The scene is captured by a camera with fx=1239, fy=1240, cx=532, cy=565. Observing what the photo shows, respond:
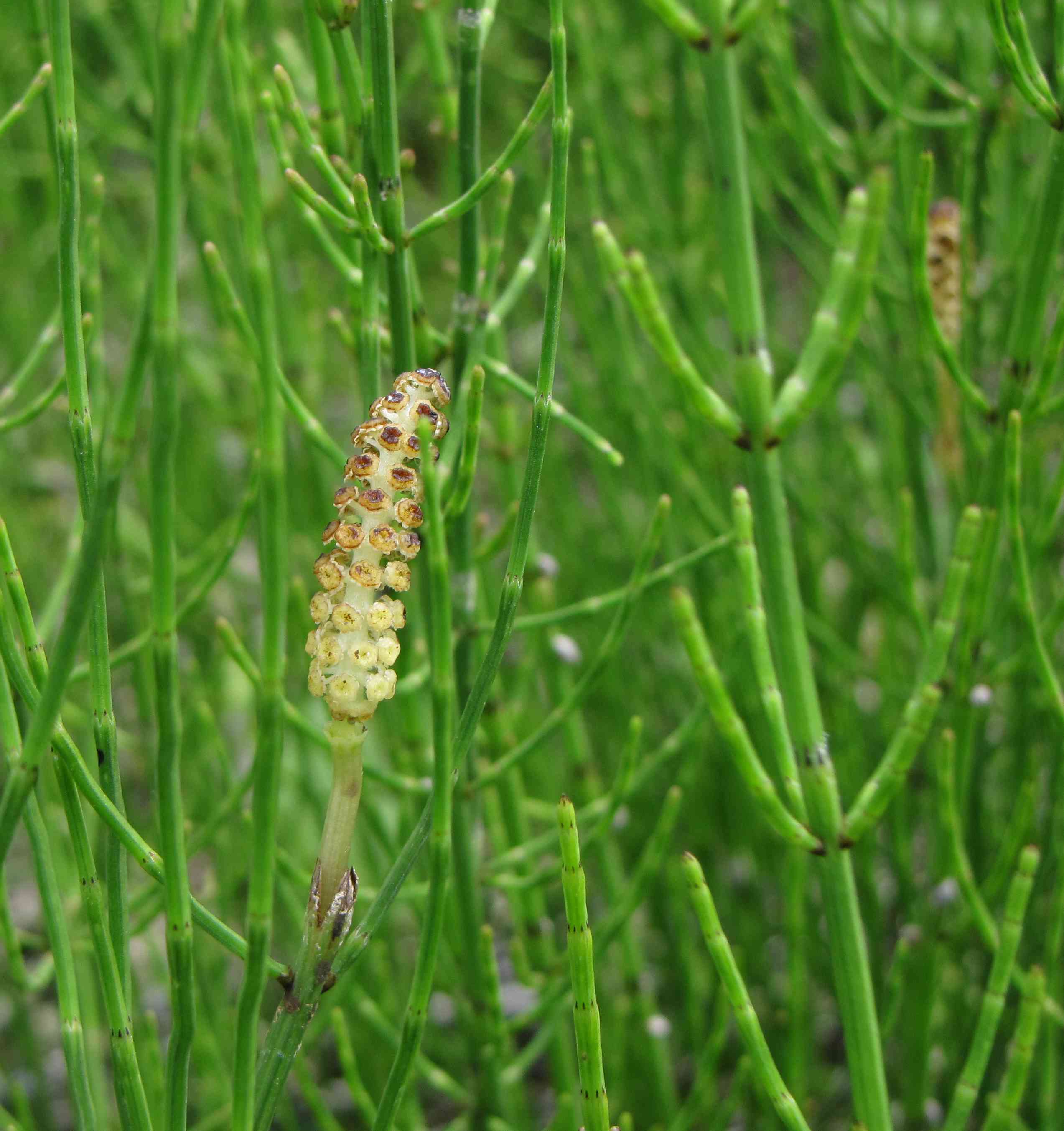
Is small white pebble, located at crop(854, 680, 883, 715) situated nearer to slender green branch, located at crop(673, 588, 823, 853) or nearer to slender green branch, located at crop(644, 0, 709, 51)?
slender green branch, located at crop(673, 588, 823, 853)

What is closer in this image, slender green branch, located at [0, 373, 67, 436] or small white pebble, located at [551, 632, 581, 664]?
slender green branch, located at [0, 373, 67, 436]

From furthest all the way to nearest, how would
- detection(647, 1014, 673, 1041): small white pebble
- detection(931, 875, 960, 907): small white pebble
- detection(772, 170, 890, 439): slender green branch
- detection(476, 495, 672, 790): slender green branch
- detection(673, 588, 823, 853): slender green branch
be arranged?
detection(647, 1014, 673, 1041): small white pebble → detection(931, 875, 960, 907): small white pebble → detection(476, 495, 672, 790): slender green branch → detection(673, 588, 823, 853): slender green branch → detection(772, 170, 890, 439): slender green branch

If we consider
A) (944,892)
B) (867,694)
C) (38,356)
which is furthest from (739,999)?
(867,694)

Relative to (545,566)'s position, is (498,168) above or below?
above

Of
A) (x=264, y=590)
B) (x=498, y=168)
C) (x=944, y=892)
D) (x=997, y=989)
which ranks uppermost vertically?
(x=498, y=168)

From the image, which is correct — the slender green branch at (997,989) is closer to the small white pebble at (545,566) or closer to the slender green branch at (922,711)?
the slender green branch at (922,711)

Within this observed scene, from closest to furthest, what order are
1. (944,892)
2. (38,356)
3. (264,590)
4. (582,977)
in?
(264,590) → (582,977) → (38,356) → (944,892)

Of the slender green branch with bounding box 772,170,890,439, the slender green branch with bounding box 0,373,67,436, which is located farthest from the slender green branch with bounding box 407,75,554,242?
the slender green branch with bounding box 0,373,67,436

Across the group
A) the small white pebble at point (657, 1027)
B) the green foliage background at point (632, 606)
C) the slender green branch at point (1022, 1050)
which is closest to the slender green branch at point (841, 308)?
the green foliage background at point (632, 606)

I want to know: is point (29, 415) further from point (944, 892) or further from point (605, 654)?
point (944, 892)

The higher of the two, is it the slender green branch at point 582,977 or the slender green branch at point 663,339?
the slender green branch at point 663,339

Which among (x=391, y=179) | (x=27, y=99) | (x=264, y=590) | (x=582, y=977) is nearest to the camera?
(x=264, y=590)

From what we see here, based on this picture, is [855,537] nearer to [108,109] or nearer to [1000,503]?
[1000,503]

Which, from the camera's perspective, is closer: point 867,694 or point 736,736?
point 736,736
